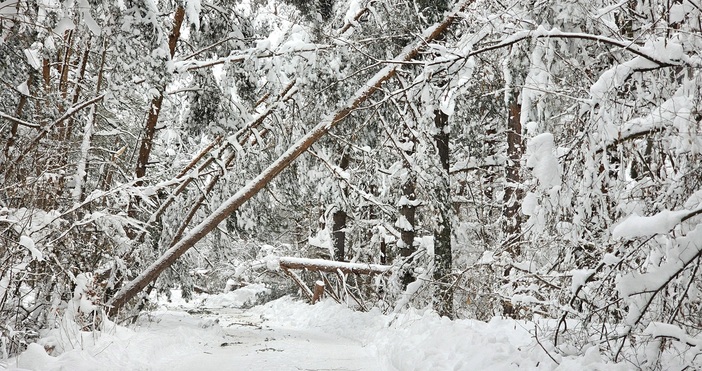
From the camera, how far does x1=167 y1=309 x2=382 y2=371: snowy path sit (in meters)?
7.16

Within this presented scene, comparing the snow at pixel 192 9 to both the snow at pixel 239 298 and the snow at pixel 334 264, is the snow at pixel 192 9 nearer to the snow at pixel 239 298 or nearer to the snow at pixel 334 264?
the snow at pixel 334 264

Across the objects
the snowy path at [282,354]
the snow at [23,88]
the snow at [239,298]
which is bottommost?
the snow at [239,298]

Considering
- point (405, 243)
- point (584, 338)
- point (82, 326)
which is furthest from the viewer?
point (405, 243)

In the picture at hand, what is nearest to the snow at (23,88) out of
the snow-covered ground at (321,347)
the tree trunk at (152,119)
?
the tree trunk at (152,119)

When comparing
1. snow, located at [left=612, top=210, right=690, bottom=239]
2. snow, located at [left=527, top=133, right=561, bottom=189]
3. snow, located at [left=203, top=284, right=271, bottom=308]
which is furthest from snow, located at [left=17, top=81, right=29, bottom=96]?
snow, located at [left=203, top=284, right=271, bottom=308]

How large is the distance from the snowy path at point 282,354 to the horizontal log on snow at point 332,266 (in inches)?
72.1

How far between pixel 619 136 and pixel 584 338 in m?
2.10

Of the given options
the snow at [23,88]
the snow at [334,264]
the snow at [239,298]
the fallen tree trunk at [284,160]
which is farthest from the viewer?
the snow at [239,298]

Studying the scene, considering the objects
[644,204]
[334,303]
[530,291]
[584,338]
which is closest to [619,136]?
[644,204]

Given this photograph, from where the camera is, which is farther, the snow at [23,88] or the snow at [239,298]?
the snow at [239,298]

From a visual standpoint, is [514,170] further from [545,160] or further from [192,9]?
[192,9]

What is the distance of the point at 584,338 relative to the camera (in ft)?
15.6

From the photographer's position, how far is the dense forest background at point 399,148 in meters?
3.63

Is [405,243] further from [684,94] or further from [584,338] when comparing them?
[684,94]
